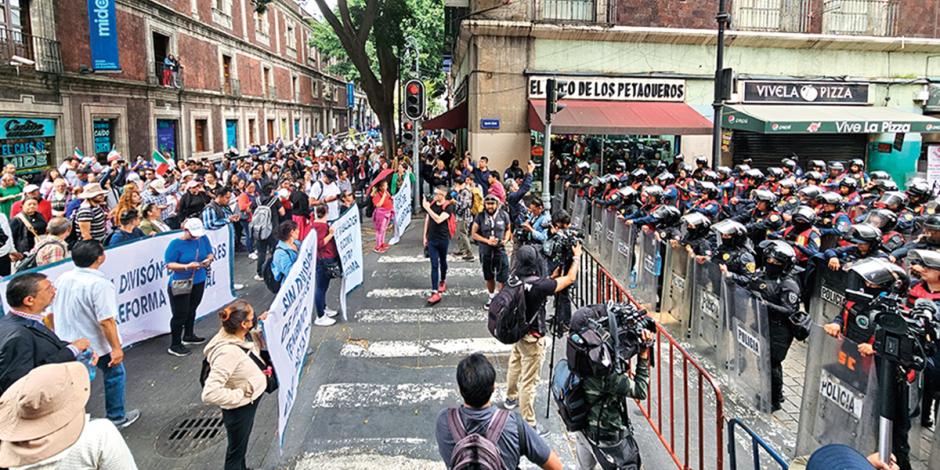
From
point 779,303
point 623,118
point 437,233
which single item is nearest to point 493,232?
point 437,233

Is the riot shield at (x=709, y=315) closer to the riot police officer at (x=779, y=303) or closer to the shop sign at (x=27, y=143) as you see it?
the riot police officer at (x=779, y=303)

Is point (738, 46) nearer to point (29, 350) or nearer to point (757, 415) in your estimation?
point (757, 415)

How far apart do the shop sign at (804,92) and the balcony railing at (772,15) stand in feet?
5.56

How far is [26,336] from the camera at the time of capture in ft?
12.6

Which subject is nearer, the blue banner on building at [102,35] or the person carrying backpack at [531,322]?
the person carrying backpack at [531,322]

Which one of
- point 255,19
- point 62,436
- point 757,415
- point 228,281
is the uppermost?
point 255,19

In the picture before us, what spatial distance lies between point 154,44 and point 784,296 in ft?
89.8

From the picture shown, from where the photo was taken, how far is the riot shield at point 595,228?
11.1m

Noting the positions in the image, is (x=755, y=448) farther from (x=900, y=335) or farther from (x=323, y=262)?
(x=323, y=262)

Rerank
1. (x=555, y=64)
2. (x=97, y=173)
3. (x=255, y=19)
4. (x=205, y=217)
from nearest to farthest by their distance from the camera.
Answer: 1. (x=205, y=217)
2. (x=97, y=173)
3. (x=555, y=64)
4. (x=255, y=19)

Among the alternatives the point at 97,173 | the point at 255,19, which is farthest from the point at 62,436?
the point at 255,19

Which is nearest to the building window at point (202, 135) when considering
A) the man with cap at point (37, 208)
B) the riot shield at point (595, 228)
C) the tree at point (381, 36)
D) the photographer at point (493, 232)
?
the tree at point (381, 36)

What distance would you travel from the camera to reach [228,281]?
8695 millimetres

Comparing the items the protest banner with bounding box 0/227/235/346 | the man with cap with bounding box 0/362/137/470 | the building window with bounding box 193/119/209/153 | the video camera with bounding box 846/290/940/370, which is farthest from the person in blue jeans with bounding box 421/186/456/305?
the building window with bounding box 193/119/209/153
